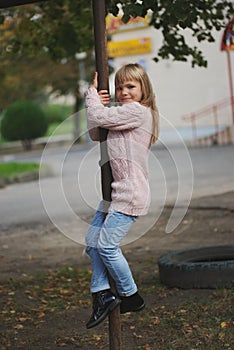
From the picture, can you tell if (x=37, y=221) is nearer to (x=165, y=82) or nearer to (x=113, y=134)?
(x=113, y=134)

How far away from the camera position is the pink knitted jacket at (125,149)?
432 centimetres

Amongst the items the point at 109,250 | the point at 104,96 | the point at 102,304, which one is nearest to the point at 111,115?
the point at 104,96

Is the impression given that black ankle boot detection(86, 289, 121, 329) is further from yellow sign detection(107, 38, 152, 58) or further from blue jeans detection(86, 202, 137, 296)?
yellow sign detection(107, 38, 152, 58)

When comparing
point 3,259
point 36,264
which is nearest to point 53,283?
point 36,264

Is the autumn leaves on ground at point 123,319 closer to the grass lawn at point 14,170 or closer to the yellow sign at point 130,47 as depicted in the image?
the grass lawn at point 14,170

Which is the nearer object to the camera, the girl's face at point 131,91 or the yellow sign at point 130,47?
the girl's face at point 131,91

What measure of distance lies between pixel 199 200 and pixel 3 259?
4.61 m

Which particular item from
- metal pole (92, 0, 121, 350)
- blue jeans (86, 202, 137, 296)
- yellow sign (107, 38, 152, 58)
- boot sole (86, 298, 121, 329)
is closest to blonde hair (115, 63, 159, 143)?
metal pole (92, 0, 121, 350)

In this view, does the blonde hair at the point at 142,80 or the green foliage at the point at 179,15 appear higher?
the green foliage at the point at 179,15

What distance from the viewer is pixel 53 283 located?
7387 mm

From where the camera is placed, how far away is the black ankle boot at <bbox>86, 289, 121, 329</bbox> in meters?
4.40

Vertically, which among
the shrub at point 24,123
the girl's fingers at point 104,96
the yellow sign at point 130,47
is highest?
the yellow sign at point 130,47

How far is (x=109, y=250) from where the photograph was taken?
4.38 m

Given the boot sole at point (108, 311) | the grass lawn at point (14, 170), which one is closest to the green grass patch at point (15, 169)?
the grass lawn at point (14, 170)
